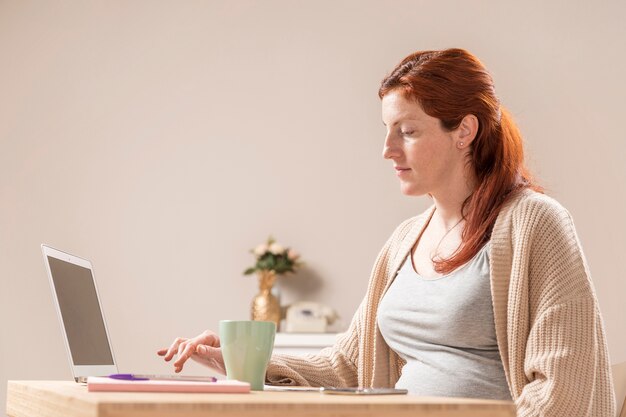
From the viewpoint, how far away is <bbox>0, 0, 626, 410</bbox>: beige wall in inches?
143

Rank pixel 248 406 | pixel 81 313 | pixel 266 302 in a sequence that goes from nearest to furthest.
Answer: pixel 248 406 → pixel 81 313 → pixel 266 302

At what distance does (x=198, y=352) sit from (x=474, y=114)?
2.20 ft

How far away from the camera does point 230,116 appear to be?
12.5 ft

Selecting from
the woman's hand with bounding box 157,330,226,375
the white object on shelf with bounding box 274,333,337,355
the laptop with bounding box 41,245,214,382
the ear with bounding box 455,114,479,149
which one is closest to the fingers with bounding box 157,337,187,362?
the woman's hand with bounding box 157,330,226,375

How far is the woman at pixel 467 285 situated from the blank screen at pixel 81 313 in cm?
22

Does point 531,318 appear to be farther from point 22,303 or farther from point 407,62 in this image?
point 22,303

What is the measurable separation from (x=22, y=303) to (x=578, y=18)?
8.70 feet

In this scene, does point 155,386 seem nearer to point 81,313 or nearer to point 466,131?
point 81,313

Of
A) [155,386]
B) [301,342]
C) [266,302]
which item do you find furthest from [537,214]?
[266,302]

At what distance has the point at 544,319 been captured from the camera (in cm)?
129

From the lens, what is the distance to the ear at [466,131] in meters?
1.57

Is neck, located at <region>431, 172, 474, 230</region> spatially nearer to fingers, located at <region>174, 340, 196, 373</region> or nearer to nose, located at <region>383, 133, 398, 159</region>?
nose, located at <region>383, 133, 398, 159</region>

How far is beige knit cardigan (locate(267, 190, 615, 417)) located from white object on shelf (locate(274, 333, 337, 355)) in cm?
192

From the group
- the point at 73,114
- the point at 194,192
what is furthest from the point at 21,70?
the point at 194,192
